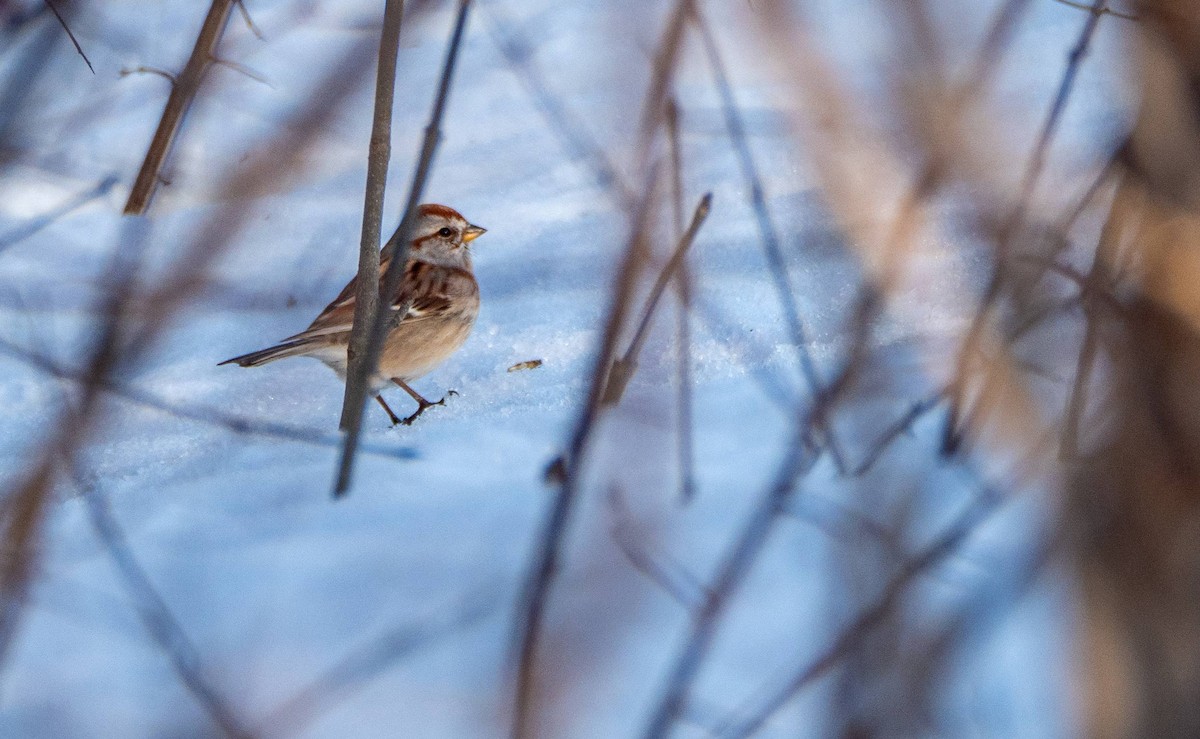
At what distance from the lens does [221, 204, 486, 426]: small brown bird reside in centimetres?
231

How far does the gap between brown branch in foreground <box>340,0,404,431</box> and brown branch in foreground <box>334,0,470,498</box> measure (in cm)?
2

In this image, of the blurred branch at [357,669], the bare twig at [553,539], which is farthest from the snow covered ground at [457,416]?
the bare twig at [553,539]

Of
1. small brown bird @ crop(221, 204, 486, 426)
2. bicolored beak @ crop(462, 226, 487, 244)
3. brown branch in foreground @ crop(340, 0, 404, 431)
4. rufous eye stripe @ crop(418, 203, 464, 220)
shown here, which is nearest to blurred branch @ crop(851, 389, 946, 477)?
brown branch in foreground @ crop(340, 0, 404, 431)

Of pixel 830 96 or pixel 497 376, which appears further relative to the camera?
pixel 497 376

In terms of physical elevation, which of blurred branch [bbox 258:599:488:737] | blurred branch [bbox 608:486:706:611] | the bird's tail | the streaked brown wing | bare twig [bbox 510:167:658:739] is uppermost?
bare twig [bbox 510:167:658:739]

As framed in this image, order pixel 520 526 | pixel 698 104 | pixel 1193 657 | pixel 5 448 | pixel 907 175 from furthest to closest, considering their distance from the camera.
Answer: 1. pixel 698 104
2. pixel 907 175
3. pixel 5 448
4. pixel 520 526
5. pixel 1193 657

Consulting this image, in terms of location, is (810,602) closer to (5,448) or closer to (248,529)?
A: (248,529)

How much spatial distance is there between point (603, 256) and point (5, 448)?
56.6 inches

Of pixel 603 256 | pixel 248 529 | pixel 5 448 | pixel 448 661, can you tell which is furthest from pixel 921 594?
pixel 5 448

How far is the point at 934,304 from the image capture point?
2158mm

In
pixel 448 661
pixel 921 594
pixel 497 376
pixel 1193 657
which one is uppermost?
pixel 1193 657

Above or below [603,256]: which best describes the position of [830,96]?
above

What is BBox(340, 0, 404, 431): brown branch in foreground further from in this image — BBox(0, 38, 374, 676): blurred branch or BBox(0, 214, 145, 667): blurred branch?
BBox(0, 214, 145, 667): blurred branch

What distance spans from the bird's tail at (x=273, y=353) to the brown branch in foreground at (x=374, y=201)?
38 centimetres
